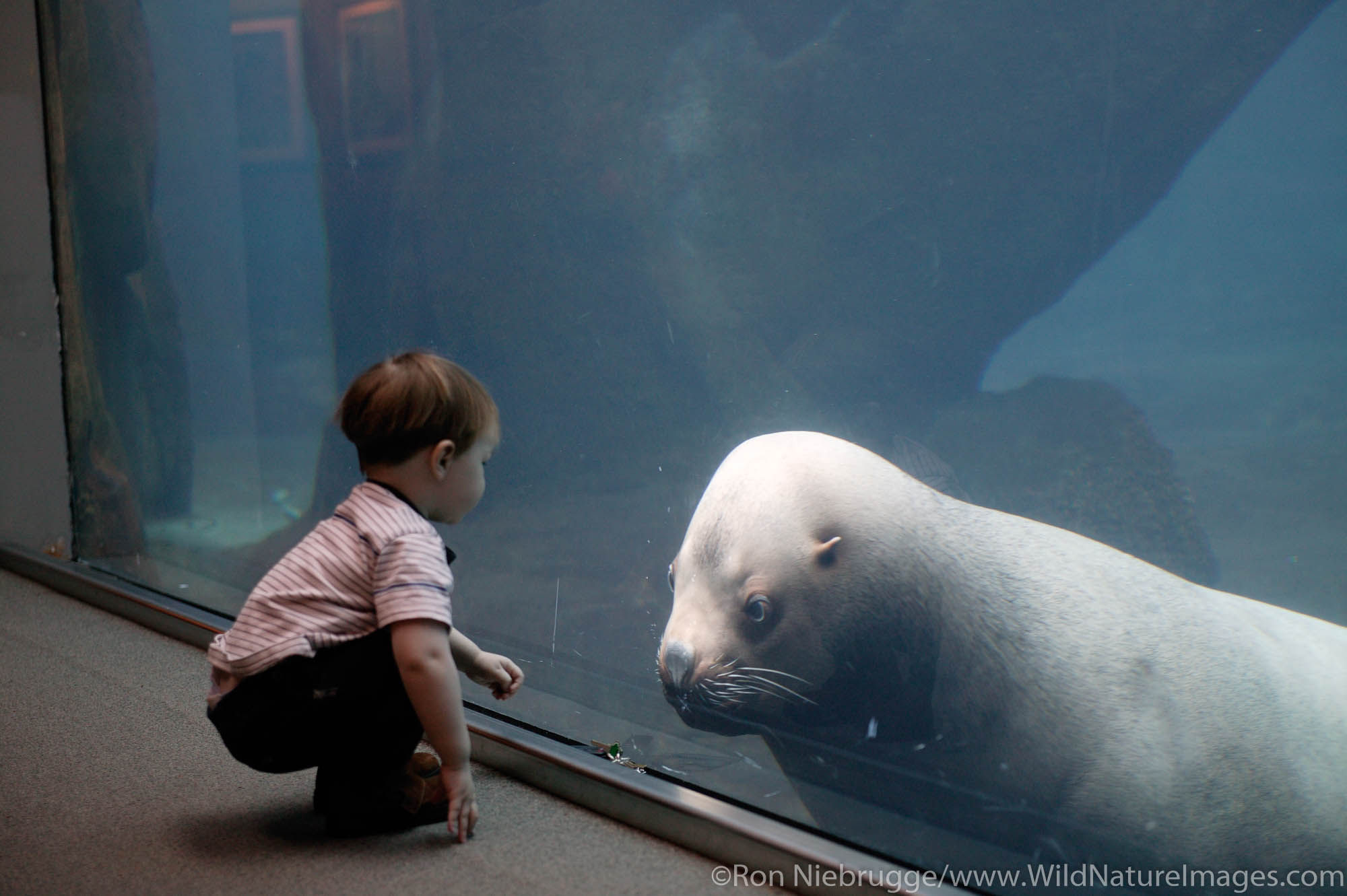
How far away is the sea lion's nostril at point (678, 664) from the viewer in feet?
6.41

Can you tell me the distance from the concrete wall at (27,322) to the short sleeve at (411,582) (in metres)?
3.40

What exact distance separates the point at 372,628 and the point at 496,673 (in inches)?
11.5

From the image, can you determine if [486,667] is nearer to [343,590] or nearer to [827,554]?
[343,590]

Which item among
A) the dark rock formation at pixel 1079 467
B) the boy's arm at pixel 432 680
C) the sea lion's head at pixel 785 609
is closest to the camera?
the boy's arm at pixel 432 680

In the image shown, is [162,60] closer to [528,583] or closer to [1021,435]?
[528,583]

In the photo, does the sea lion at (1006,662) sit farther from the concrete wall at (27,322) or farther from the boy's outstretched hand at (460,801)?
the concrete wall at (27,322)

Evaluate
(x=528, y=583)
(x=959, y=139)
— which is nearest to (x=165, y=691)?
(x=528, y=583)

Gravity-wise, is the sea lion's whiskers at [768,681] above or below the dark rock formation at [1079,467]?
below

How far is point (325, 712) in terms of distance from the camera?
150 centimetres

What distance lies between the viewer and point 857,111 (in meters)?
2.25

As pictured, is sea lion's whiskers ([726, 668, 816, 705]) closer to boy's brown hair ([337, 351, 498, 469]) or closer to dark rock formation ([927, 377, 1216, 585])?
dark rock formation ([927, 377, 1216, 585])

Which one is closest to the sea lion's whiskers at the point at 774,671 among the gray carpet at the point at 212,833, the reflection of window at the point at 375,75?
the gray carpet at the point at 212,833

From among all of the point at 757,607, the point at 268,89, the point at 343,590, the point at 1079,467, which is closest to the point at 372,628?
the point at 343,590

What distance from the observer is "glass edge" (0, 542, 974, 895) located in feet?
4.90
